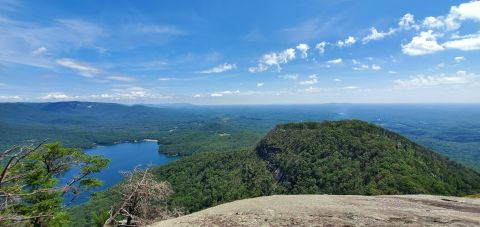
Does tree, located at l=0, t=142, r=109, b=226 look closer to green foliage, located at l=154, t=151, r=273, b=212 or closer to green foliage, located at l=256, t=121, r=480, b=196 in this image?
green foliage, located at l=154, t=151, r=273, b=212

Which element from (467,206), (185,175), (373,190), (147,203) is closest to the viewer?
(467,206)

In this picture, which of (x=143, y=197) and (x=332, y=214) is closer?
(x=332, y=214)

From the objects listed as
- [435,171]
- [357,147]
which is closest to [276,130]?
[357,147]

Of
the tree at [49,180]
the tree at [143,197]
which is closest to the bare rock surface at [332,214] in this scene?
the tree at [143,197]

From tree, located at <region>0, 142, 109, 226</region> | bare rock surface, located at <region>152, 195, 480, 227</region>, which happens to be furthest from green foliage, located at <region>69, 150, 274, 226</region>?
bare rock surface, located at <region>152, 195, 480, 227</region>

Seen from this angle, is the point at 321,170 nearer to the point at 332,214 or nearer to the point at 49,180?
the point at 49,180

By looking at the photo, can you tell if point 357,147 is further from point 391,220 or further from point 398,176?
point 391,220

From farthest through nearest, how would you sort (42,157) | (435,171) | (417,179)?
(435,171) → (417,179) → (42,157)

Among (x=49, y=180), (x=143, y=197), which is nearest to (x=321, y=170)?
(x=143, y=197)
